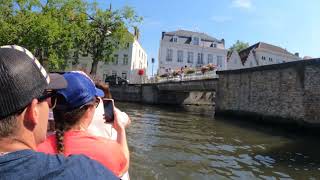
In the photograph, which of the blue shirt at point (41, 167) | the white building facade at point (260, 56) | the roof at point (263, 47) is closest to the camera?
the blue shirt at point (41, 167)

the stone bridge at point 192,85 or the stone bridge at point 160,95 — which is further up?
the stone bridge at point 192,85

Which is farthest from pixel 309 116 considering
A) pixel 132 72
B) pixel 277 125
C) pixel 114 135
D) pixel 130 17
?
pixel 132 72

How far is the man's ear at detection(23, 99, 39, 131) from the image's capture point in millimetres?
1485

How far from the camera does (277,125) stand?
20609mm

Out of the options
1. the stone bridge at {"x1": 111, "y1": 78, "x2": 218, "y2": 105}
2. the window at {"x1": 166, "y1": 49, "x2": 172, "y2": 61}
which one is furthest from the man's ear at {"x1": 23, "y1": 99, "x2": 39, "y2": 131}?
the window at {"x1": 166, "y1": 49, "x2": 172, "y2": 61}

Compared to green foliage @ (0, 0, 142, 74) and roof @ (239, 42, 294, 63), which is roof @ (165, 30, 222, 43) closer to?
roof @ (239, 42, 294, 63)

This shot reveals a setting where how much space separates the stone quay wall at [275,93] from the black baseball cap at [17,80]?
705 inches

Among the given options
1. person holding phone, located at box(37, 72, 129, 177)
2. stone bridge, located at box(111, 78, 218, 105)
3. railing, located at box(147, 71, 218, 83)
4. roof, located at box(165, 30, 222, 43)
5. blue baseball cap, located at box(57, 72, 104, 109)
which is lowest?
stone bridge, located at box(111, 78, 218, 105)

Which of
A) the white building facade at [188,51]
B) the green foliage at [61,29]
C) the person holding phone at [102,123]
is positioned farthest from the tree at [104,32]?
the person holding phone at [102,123]

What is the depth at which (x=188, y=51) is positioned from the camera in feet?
190

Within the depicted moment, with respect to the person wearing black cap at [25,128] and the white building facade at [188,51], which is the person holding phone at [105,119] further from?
the white building facade at [188,51]

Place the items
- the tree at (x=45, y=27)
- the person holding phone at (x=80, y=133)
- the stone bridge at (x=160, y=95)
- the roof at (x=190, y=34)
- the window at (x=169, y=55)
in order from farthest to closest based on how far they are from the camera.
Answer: the roof at (x=190, y=34)
the window at (x=169, y=55)
the stone bridge at (x=160, y=95)
the tree at (x=45, y=27)
the person holding phone at (x=80, y=133)

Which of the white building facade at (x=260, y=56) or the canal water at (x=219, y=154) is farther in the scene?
the white building facade at (x=260, y=56)

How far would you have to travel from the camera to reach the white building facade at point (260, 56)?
189 feet
